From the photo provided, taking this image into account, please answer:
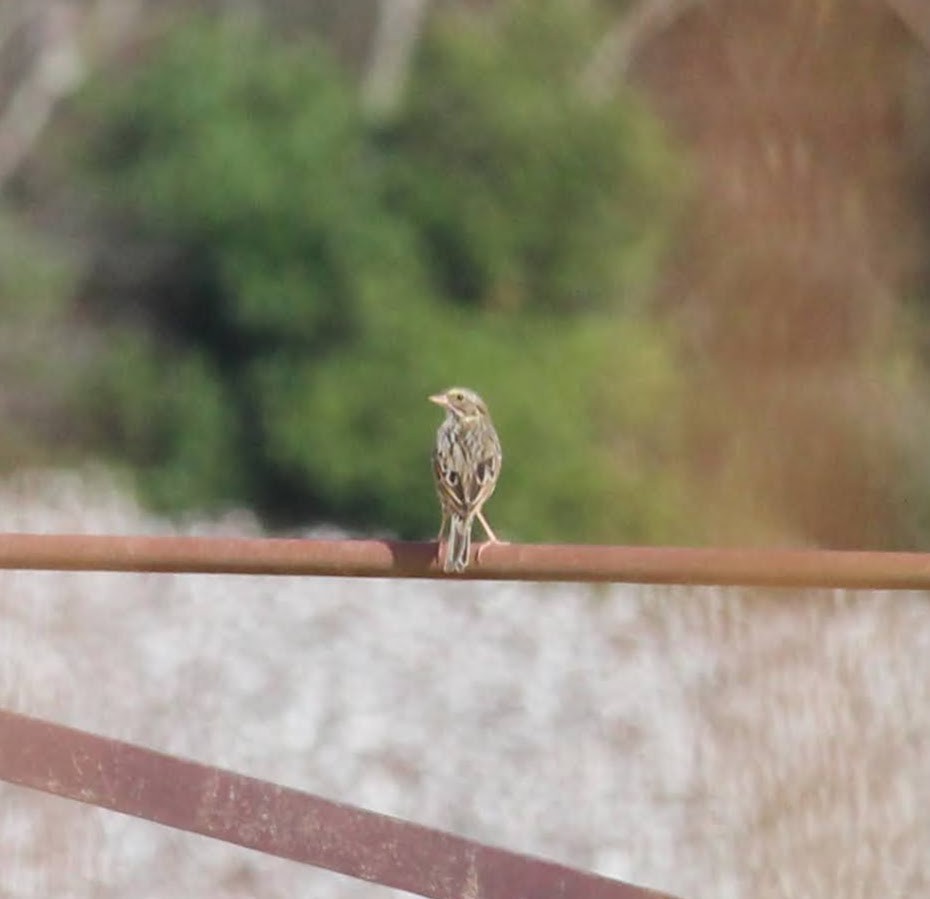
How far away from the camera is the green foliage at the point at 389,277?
33.3 ft

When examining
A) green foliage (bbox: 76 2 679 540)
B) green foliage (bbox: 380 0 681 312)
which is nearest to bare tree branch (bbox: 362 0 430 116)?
green foliage (bbox: 76 2 679 540)

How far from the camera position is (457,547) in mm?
3586

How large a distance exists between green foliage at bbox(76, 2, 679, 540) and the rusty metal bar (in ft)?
20.9

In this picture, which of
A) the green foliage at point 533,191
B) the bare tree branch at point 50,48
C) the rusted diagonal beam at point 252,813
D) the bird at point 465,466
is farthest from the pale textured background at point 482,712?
the bare tree branch at point 50,48

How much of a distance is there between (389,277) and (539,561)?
782 centimetres

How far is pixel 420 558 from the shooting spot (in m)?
3.32

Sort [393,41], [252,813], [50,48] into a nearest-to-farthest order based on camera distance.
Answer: [252,813]
[393,41]
[50,48]

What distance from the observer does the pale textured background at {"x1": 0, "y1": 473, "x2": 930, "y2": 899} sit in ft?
15.3

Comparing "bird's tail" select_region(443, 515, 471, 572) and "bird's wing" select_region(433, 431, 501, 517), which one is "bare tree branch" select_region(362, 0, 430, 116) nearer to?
"bird's wing" select_region(433, 431, 501, 517)

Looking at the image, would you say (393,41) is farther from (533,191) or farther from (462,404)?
(462,404)

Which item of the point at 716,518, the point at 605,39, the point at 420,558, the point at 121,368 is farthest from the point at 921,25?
the point at 420,558

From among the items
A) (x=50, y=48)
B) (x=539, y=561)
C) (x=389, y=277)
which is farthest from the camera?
(x=50, y=48)

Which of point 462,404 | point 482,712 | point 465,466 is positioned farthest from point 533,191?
point 465,466

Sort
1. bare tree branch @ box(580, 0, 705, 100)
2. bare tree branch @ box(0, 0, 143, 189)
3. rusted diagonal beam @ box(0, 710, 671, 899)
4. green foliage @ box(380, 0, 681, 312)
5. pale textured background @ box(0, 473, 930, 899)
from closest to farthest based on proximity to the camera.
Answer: rusted diagonal beam @ box(0, 710, 671, 899) < pale textured background @ box(0, 473, 930, 899) < green foliage @ box(380, 0, 681, 312) < bare tree branch @ box(580, 0, 705, 100) < bare tree branch @ box(0, 0, 143, 189)
